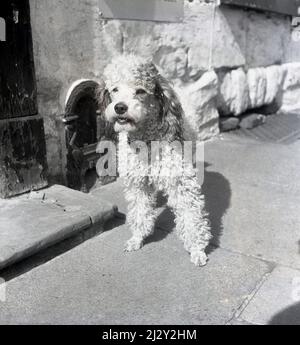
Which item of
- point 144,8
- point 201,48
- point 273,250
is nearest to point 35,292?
point 273,250

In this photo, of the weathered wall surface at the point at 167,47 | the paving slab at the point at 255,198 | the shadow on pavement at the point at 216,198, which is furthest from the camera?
the weathered wall surface at the point at 167,47

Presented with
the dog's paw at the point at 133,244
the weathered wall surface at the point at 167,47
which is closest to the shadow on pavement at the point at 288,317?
the dog's paw at the point at 133,244

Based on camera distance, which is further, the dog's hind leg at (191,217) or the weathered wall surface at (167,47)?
the weathered wall surface at (167,47)

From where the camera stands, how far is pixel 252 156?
5891mm

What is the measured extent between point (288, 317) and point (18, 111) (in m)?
2.65

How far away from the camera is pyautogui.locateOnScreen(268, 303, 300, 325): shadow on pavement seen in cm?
261

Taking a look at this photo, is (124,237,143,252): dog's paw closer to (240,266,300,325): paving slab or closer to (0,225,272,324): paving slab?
(0,225,272,324): paving slab

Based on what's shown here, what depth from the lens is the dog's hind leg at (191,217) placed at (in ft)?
10.3

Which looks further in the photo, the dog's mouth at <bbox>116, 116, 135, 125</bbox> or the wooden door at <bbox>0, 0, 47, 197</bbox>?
the wooden door at <bbox>0, 0, 47, 197</bbox>

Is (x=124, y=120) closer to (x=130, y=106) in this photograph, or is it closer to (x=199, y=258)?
(x=130, y=106)

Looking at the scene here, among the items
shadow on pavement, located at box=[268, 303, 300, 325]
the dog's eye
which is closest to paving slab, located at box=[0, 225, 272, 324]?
shadow on pavement, located at box=[268, 303, 300, 325]

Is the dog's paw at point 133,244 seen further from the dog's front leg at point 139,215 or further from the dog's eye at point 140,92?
the dog's eye at point 140,92

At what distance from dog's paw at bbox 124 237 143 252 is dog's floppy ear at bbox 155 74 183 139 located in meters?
0.92
